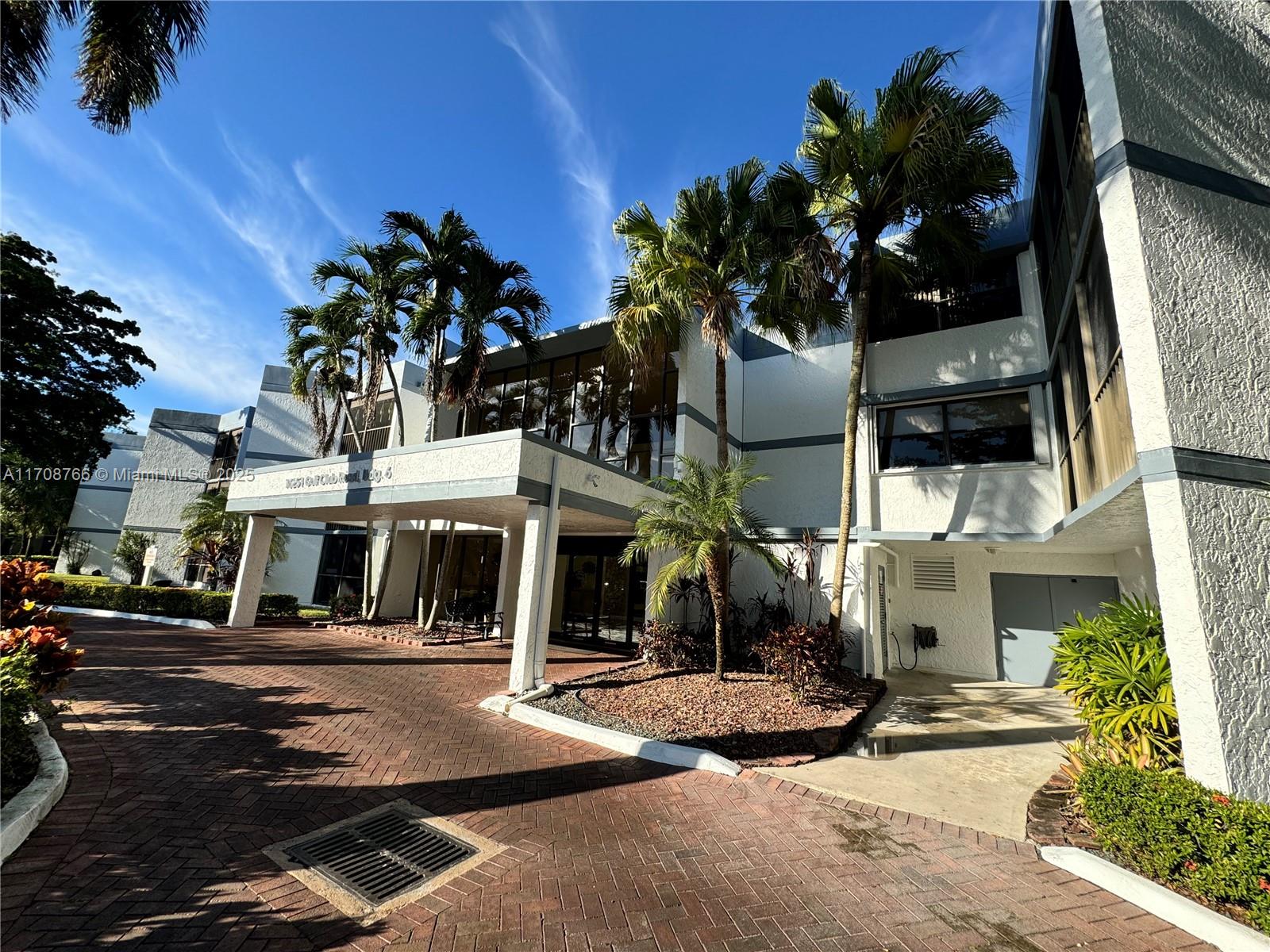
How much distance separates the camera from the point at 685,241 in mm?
10406

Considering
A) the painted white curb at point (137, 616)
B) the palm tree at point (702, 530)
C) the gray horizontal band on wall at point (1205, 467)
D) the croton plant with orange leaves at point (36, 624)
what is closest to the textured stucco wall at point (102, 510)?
the painted white curb at point (137, 616)


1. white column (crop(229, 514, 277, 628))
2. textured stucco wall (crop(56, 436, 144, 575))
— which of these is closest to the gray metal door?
white column (crop(229, 514, 277, 628))

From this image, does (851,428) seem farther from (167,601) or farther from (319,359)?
(167,601)

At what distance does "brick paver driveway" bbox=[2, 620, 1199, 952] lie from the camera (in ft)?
10.3

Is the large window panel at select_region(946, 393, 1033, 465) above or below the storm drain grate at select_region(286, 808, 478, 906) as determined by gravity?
above

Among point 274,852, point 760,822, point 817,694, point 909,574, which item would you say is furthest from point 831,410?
point 274,852

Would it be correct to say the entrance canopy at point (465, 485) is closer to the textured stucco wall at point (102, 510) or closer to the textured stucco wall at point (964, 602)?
the textured stucco wall at point (964, 602)

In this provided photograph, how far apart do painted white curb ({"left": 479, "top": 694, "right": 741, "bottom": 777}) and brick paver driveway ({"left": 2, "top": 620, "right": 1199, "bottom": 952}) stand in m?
0.21

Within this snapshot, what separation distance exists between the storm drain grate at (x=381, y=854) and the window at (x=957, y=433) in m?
11.0

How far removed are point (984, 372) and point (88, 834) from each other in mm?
14447

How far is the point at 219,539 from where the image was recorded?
19312 mm

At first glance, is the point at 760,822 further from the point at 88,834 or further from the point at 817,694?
the point at 88,834

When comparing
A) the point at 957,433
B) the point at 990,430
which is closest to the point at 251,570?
the point at 957,433

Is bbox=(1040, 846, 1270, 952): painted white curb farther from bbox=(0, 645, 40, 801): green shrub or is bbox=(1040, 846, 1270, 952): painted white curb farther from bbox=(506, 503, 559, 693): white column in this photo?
bbox=(0, 645, 40, 801): green shrub
